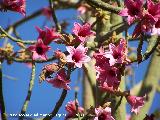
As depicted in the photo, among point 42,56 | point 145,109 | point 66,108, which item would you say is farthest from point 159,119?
point 42,56

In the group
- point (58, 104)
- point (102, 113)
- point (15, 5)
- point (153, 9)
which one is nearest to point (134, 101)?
point (102, 113)

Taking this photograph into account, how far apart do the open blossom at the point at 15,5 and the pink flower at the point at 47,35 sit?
266 millimetres

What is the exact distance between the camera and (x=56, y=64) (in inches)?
76.8

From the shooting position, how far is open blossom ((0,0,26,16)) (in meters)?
2.22

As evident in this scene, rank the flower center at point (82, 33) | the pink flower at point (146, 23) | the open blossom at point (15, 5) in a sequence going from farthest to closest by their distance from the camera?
the open blossom at point (15, 5)
the flower center at point (82, 33)
the pink flower at point (146, 23)

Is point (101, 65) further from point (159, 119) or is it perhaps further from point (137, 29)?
point (159, 119)

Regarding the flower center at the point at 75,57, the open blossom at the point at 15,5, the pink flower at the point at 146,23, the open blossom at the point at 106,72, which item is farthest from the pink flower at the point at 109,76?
the open blossom at the point at 15,5

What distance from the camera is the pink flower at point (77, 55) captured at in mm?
1913

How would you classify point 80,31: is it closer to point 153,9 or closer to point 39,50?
point 39,50

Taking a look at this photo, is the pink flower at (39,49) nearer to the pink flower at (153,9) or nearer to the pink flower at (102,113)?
the pink flower at (102,113)

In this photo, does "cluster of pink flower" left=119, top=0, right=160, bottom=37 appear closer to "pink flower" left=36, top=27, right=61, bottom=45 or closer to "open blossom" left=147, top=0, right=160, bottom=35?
"open blossom" left=147, top=0, right=160, bottom=35

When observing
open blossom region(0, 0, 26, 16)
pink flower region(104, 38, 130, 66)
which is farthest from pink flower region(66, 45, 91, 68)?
open blossom region(0, 0, 26, 16)

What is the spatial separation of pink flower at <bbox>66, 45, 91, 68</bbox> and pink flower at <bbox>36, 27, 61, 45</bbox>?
0.49 feet

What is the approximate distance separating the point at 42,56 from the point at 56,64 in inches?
7.0
